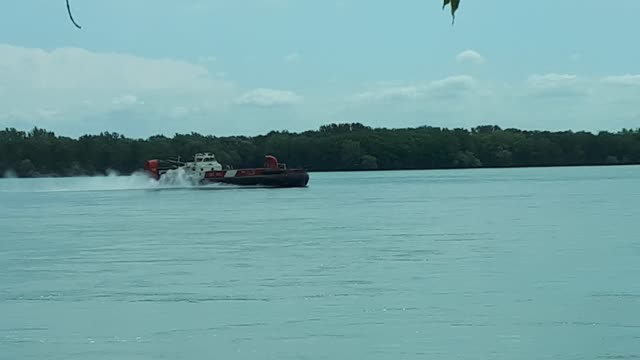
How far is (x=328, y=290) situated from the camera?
2241cm

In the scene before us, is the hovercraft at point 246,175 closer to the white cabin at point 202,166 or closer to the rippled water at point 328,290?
the white cabin at point 202,166

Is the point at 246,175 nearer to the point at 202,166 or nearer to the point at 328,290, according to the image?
the point at 202,166

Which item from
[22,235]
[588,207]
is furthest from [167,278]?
[588,207]

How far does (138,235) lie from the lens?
130 ft

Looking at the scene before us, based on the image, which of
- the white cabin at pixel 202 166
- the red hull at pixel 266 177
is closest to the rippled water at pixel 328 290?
the red hull at pixel 266 177

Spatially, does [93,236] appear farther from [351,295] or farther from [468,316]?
[468,316]

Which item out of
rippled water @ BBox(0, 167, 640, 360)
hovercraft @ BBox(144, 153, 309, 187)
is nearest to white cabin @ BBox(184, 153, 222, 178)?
hovercraft @ BBox(144, 153, 309, 187)

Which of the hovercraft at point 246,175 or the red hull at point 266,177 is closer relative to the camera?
the red hull at point 266,177

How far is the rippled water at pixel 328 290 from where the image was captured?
17.2 m

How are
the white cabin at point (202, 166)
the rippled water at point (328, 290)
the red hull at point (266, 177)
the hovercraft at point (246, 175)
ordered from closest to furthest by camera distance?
the rippled water at point (328, 290), the red hull at point (266, 177), the hovercraft at point (246, 175), the white cabin at point (202, 166)

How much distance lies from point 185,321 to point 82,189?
89689mm

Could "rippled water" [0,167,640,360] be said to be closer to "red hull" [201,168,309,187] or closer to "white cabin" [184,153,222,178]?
"red hull" [201,168,309,187]

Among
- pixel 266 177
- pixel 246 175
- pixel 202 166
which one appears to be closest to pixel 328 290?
pixel 266 177

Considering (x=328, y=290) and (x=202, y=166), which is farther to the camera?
(x=202, y=166)
